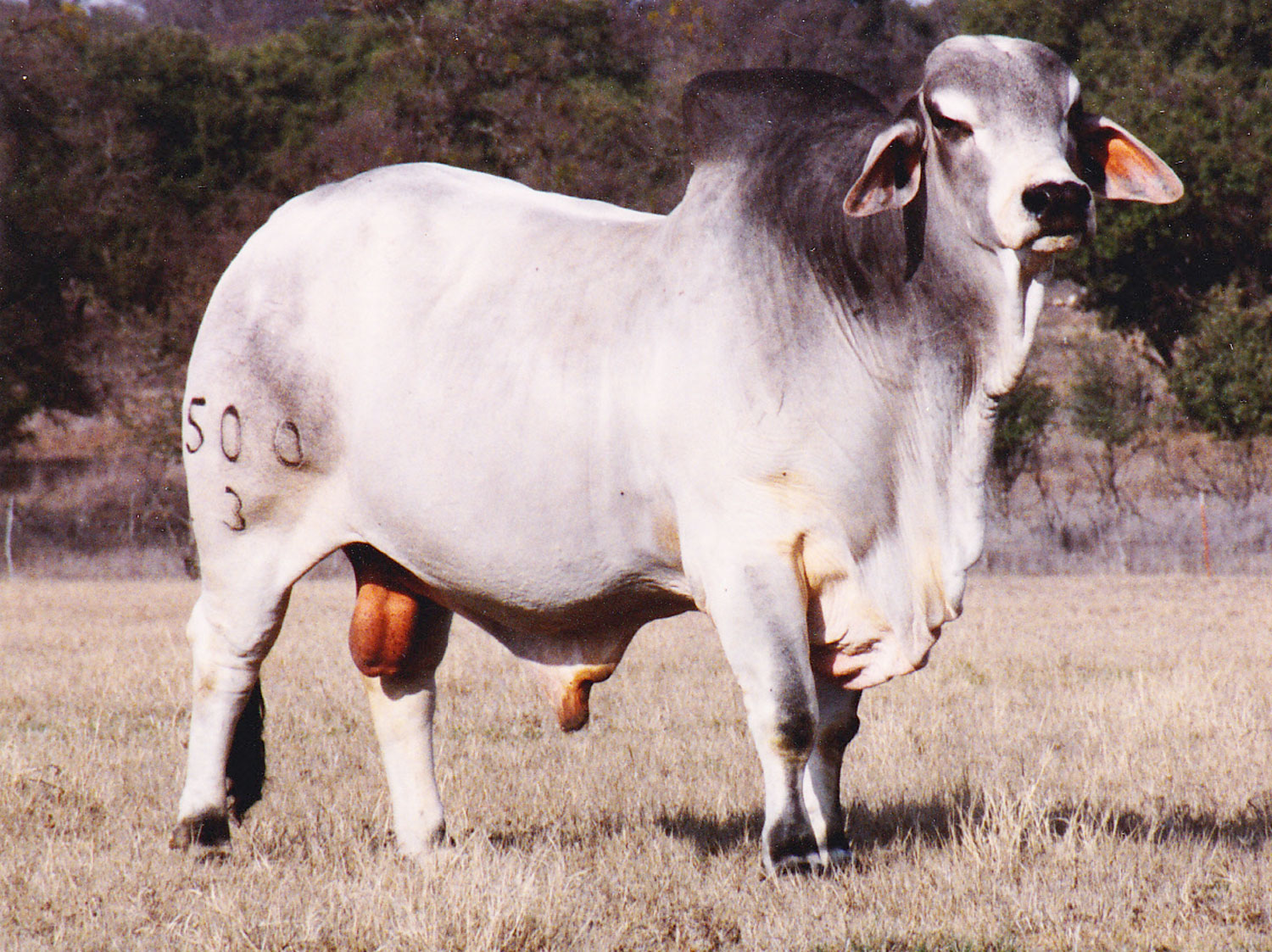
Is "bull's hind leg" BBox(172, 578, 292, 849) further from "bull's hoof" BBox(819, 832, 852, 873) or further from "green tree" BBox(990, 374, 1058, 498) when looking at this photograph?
"green tree" BBox(990, 374, 1058, 498)

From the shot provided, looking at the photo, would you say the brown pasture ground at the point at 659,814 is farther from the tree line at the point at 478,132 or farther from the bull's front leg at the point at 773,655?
the tree line at the point at 478,132

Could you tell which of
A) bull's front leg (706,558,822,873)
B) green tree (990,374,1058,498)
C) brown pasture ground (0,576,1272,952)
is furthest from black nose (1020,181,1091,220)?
green tree (990,374,1058,498)

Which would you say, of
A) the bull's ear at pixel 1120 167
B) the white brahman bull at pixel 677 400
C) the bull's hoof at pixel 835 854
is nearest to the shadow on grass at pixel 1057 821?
the bull's hoof at pixel 835 854

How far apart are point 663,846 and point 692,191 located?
75.4 inches

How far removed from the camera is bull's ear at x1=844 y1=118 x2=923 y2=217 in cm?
363

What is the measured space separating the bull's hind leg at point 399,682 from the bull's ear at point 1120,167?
236 cm

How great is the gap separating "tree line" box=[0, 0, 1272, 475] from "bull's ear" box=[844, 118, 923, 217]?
43.4 ft

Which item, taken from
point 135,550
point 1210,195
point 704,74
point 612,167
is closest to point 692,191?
point 704,74

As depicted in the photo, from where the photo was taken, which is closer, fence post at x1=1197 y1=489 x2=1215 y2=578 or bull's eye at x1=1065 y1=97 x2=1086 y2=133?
bull's eye at x1=1065 y1=97 x2=1086 y2=133

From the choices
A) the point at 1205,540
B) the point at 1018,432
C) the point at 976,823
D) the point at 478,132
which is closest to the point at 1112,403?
the point at 1018,432

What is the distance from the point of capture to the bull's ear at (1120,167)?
12.5 ft

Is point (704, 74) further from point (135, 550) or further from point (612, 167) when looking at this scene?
point (135, 550)

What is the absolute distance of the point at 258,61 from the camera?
28812 millimetres

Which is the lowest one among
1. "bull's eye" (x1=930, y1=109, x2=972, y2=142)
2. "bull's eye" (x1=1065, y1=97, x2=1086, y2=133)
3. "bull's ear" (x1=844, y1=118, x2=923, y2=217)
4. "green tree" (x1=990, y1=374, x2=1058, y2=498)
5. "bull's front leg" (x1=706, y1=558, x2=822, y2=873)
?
"bull's front leg" (x1=706, y1=558, x2=822, y2=873)
